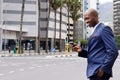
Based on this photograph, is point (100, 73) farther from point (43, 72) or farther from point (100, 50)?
point (43, 72)

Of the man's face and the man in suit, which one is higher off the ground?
the man's face

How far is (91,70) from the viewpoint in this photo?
20.3 ft

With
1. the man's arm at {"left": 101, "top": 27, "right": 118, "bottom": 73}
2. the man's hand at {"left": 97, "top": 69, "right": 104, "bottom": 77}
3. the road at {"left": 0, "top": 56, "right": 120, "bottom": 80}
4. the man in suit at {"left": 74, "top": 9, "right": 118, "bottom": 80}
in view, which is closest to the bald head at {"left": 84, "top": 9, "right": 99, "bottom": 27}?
the man in suit at {"left": 74, "top": 9, "right": 118, "bottom": 80}

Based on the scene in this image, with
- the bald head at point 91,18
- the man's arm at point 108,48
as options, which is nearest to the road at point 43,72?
the bald head at point 91,18

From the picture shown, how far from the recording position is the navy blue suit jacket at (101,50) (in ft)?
19.8

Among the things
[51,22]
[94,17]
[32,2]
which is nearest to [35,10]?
[32,2]

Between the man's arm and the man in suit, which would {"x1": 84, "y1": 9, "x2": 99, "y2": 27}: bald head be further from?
the man's arm

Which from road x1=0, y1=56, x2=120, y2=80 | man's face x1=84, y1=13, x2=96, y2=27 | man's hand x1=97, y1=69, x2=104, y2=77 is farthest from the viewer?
road x1=0, y1=56, x2=120, y2=80

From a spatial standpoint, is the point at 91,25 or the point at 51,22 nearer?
the point at 91,25

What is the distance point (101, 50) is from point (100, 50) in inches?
0.5

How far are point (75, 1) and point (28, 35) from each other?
44.9 ft

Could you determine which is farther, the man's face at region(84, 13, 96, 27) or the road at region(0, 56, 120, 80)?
the road at region(0, 56, 120, 80)

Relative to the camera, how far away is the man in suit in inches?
238

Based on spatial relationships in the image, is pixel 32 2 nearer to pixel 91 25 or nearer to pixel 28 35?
pixel 28 35
